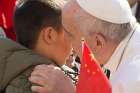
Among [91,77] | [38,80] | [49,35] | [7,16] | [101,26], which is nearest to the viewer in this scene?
[91,77]

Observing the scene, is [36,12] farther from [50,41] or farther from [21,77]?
[21,77]

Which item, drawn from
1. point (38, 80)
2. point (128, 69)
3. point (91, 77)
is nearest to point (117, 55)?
point (128, 69)

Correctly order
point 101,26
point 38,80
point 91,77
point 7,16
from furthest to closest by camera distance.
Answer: point 7,16, point 38,80, point 101,26, point 91,77

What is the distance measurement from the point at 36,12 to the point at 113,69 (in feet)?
1.65

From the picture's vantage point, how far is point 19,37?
8.38 ft

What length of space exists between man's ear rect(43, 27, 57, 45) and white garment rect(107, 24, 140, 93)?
347 mm

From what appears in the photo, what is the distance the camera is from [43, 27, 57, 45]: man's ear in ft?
8.05

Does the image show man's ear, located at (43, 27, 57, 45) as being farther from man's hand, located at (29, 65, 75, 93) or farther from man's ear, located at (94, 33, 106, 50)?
man's ear, located at (94, 33, 106, 50)

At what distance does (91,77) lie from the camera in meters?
2.05

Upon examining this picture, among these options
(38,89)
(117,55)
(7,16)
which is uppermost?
(7,16)

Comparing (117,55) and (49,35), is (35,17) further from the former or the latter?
(117,55)

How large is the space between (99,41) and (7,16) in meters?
1.49

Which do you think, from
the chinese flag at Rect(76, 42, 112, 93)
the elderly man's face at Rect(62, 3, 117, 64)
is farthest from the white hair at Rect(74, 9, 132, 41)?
the chinese flag at Rect(76, 42, 112, 93)

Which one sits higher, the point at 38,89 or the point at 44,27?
the point at 44,27
